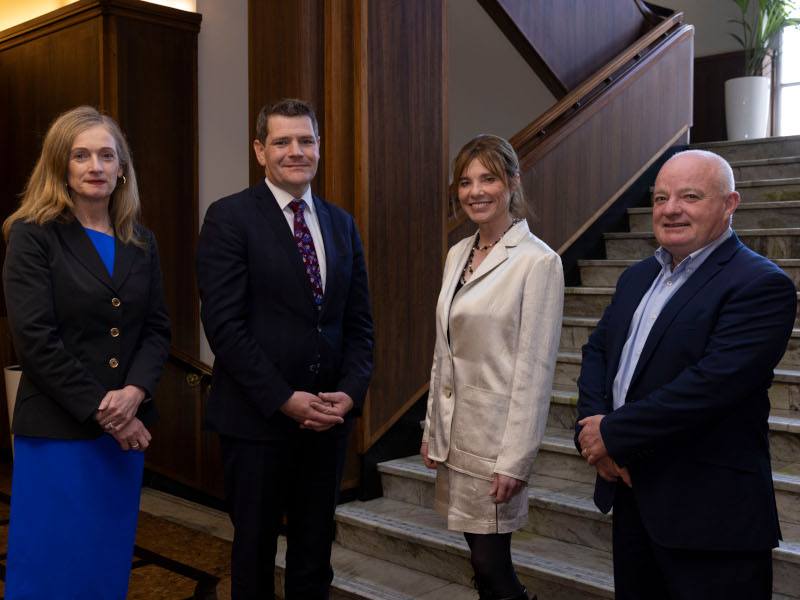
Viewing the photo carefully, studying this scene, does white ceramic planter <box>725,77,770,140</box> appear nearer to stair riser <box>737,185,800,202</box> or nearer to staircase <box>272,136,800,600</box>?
stair riser <box>737,185,800,202</box>

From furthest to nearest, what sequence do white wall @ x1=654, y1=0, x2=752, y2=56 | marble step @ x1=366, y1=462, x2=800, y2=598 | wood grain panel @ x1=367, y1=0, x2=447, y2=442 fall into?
white wall @ x1=654, y1=0, x2=752, y2=56
wood grain panel @ x1=367, y1=0, x2=447, y2=442
marble step @ x1=366, y1=462, x2=800, y2=598

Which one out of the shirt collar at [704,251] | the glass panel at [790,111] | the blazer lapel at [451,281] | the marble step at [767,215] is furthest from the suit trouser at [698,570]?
the glass panel at [790,111]

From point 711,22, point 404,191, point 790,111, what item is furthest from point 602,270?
point 711,22

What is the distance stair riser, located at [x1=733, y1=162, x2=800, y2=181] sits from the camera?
5062 mm

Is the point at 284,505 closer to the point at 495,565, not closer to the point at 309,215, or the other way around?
the point at 495,565

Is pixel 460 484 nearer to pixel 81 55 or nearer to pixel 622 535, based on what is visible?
pixel 622 535

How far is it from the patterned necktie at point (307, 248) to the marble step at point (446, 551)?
124 cm

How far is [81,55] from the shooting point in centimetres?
512

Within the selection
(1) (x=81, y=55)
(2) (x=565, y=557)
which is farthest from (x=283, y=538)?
(1) (x=81, y=55)

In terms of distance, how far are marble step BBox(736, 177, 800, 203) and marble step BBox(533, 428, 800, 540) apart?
199 cm

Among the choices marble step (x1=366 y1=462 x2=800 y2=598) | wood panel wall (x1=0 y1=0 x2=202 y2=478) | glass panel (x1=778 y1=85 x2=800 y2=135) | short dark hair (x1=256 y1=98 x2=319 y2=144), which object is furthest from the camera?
glass panel (x1=778 y1=85 x2=800 y2=135)

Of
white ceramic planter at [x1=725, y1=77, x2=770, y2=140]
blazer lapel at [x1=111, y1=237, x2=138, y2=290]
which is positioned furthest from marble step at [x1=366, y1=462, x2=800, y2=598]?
white ceramic planter at [x1=725, y1=77, x2=770, y2=140]

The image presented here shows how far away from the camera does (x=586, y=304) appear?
14.7 feet

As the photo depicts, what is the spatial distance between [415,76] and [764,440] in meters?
2.34
